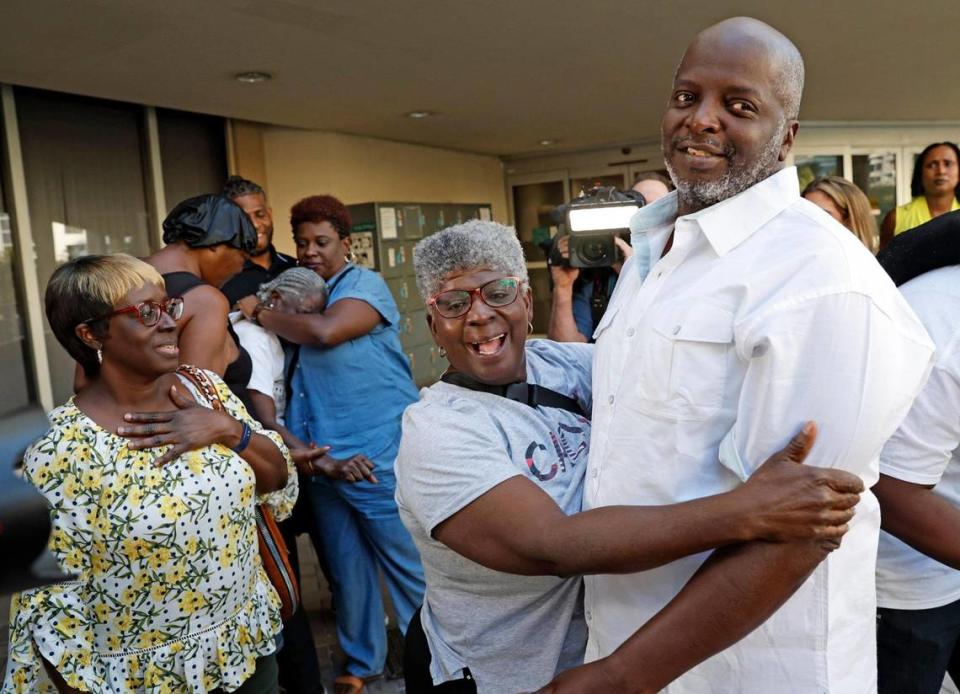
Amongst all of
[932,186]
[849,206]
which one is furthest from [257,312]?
[932,186]

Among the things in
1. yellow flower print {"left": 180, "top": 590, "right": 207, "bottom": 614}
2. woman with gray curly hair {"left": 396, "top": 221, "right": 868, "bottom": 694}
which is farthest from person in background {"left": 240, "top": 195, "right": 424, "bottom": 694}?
woman with gray curly hair {"left": 396, "top": 221, "right": 868, "bottom": 694}

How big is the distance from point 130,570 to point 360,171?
7.39 meters

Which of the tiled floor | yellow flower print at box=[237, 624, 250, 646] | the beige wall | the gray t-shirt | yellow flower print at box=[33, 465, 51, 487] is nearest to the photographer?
the gray t-shirt

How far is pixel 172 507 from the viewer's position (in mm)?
1765

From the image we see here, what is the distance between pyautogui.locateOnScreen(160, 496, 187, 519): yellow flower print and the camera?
1.75m

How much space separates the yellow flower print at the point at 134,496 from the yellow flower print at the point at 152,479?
2 centimetres

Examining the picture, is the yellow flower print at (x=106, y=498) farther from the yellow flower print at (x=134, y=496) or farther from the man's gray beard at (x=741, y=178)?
the man's gray beard at (x=741, y=178)

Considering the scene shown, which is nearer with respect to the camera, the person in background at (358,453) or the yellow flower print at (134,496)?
the yellow flower print at (134,496)

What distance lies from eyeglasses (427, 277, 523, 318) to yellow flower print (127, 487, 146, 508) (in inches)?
32.9

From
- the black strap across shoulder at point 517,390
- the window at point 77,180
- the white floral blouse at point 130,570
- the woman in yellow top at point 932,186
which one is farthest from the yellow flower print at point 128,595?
the window at point 77,180

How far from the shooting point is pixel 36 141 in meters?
5.63

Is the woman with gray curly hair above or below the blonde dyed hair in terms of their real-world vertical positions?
below

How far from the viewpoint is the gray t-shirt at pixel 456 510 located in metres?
1.28

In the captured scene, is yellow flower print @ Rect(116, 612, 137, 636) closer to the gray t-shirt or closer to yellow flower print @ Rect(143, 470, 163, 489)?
yellow flower print @ Rect(143, 470, 163, 489)
